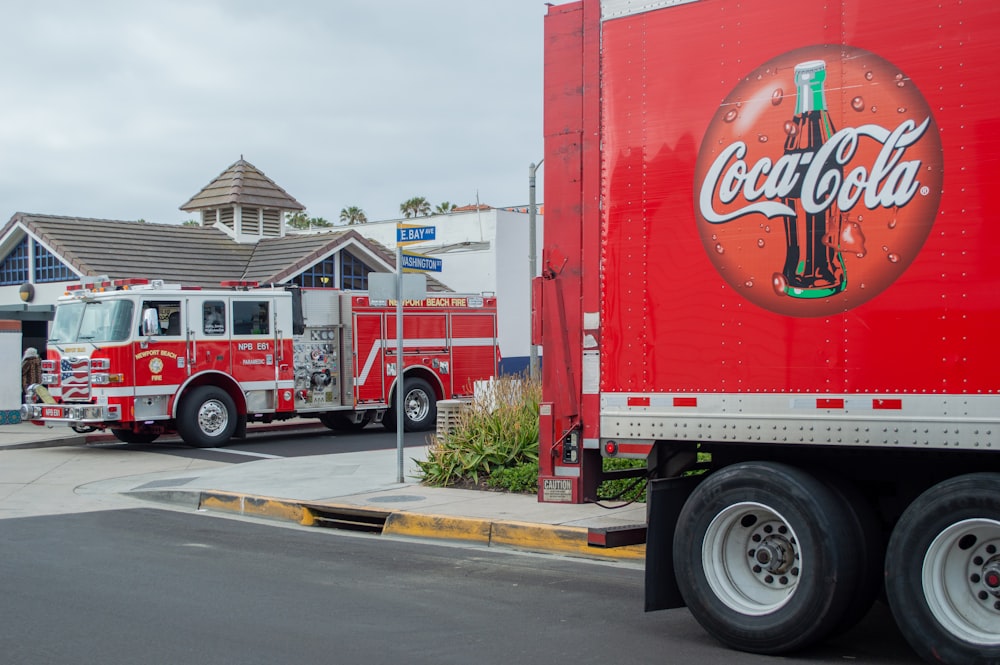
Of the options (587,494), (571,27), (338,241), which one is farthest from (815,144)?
(338,241)

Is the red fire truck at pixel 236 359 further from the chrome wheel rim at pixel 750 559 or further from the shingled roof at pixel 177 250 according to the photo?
the chrome wheel rim at pixel 750 559

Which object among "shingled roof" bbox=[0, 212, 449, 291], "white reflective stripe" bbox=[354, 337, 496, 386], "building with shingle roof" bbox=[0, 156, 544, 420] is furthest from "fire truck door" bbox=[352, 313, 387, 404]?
"shingled roof" bbox=[0, 212, 449, 291]

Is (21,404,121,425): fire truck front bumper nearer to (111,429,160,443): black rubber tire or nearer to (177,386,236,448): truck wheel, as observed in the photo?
(177,386,236,448): truck wheel

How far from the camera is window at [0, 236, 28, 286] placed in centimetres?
2852

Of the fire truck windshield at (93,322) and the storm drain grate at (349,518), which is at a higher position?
the fire truck windshield at (93,322)

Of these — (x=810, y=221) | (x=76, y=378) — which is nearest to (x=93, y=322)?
(x=76, y=378)

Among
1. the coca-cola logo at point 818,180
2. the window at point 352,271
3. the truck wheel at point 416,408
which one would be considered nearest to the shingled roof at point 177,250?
the window at point 352,271

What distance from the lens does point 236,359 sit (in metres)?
20.2

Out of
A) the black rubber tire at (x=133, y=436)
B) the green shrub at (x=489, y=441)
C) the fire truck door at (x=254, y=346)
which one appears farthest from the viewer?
the black rubber tire at (x=133, y=436)

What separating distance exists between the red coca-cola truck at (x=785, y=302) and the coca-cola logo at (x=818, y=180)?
13mm

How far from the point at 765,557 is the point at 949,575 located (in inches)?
40.5

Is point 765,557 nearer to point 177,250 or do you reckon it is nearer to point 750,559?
point 750,559

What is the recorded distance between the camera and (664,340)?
6.73 m

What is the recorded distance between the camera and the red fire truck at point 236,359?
19094 millimetres
